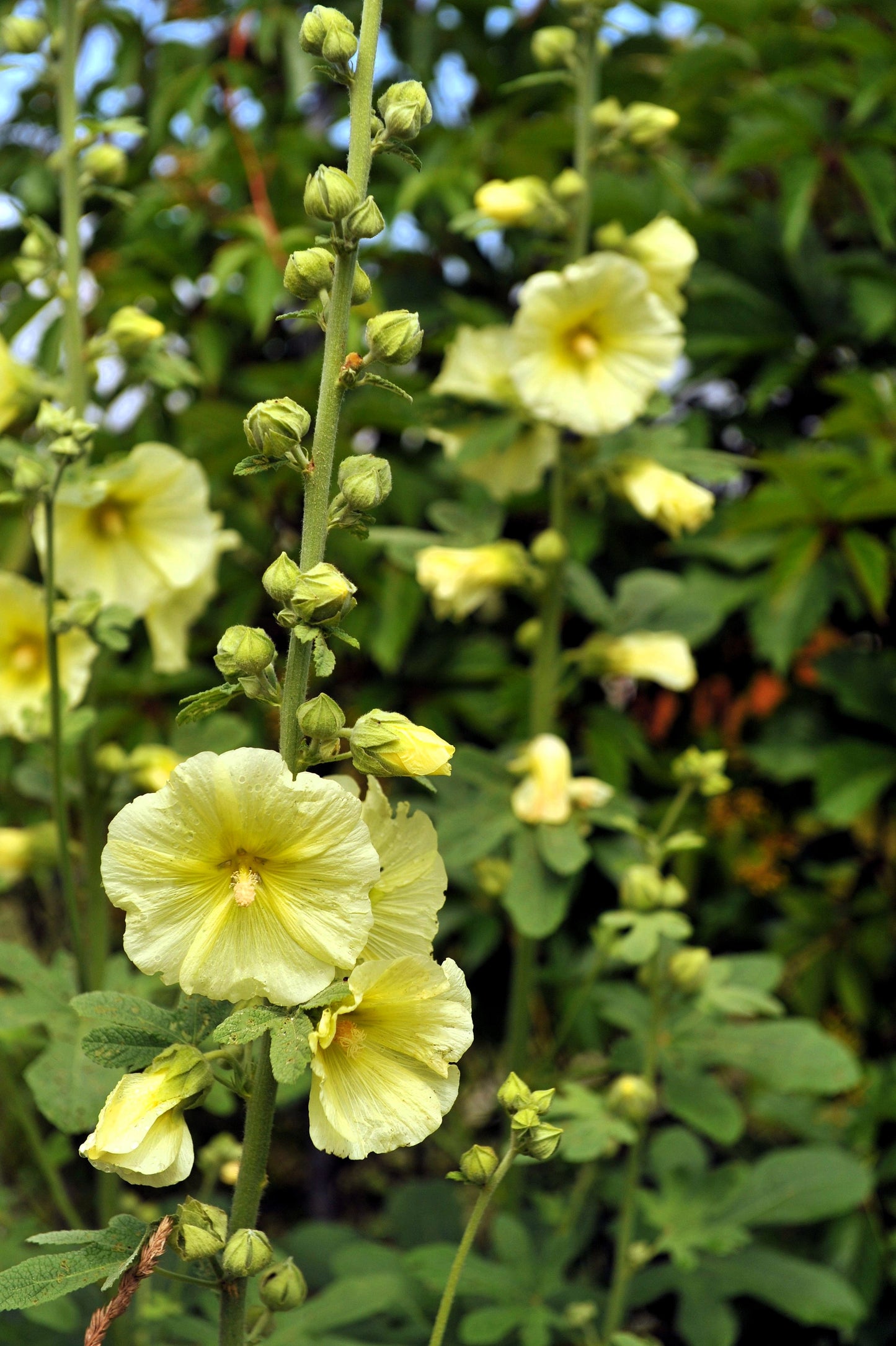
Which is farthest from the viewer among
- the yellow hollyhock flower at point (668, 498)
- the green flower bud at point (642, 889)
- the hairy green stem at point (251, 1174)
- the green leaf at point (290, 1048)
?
the yellow hollyhock flower at point (668, 498)

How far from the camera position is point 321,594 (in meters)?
0.77

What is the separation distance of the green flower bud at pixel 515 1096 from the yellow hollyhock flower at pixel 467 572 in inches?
30.1

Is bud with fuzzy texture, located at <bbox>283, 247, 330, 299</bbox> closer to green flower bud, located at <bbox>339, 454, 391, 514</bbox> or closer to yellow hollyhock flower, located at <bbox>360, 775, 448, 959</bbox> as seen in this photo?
green flower bud, located at <bbox>339, 454, 391, 514</bbox>

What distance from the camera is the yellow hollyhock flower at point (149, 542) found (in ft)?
4.88

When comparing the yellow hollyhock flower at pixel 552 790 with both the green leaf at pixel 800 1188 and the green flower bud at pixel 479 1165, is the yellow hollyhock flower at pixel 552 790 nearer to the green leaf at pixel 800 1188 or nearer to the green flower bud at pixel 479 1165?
the green leaf at pixel 800 1188

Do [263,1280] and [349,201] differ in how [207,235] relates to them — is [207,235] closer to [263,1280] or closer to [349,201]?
[349,201]

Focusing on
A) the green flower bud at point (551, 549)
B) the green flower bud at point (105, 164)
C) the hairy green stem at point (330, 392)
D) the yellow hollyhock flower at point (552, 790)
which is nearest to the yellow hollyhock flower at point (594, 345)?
the green flower bud at point (551, 549)

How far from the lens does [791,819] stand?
78.6 inches

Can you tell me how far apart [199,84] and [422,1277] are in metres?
1.76

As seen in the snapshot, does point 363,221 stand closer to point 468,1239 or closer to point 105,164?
point 468,1239

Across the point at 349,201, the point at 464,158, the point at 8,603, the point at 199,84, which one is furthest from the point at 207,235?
the point at 349,201

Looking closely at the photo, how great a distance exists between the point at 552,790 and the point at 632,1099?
355 millimetres

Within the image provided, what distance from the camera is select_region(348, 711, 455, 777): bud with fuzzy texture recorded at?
0.80 m

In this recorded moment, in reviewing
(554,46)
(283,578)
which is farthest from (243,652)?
(554,46)
